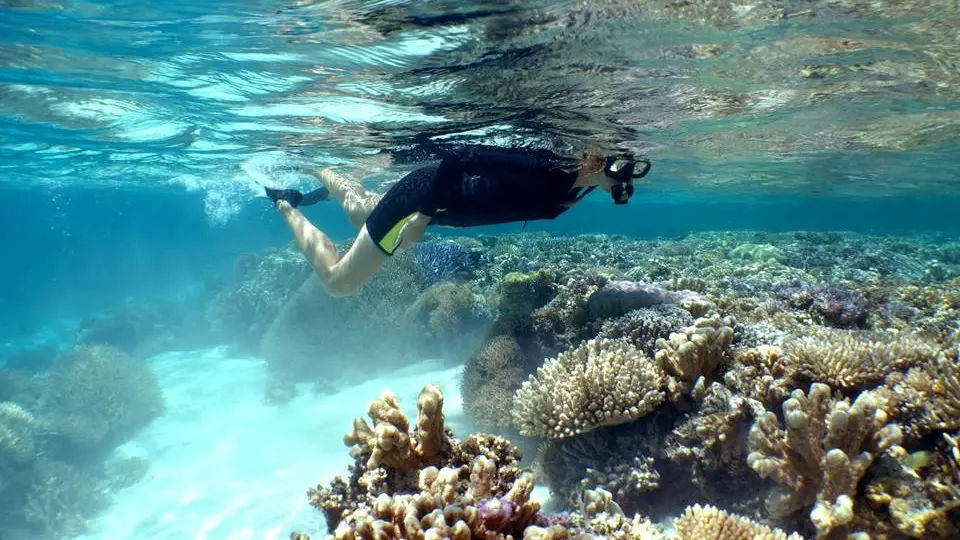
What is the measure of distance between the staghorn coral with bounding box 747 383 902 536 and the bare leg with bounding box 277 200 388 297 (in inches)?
218

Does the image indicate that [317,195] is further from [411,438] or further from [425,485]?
[425,485]

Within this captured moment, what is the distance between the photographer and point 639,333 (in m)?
6.39

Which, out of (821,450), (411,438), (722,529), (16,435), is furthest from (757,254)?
(16,435)

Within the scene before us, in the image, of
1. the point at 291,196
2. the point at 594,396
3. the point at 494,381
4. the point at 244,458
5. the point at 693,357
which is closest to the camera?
the point at 693,357

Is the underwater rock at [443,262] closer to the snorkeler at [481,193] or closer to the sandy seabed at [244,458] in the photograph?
the sandy seabed at [244,458]

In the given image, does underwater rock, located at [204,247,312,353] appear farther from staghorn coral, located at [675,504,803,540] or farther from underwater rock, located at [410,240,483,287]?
staghorn coral, located at [675,504,803,540]

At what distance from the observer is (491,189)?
253 inches

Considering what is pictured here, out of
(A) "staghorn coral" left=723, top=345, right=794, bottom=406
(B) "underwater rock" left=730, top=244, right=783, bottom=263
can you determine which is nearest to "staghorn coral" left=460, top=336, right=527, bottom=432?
(A) "staghorn coral" left=723, top=345, right=794, bottom=406

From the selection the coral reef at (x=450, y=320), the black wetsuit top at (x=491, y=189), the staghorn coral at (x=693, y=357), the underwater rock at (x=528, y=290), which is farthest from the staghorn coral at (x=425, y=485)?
the coral reef at (x=450, y=320)

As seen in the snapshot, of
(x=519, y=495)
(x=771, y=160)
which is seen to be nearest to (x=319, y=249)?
(x=519, y=495)

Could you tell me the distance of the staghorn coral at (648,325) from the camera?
6168mm

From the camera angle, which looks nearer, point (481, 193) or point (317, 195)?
point (481, 193)

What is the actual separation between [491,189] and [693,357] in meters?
3.18

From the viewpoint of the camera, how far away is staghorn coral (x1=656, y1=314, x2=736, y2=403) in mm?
4996
